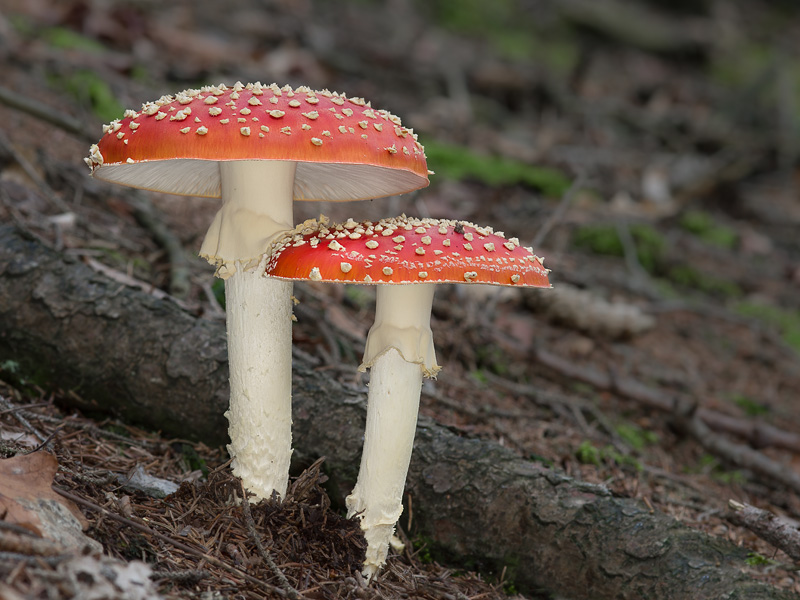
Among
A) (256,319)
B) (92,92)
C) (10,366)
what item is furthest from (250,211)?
(92,92)

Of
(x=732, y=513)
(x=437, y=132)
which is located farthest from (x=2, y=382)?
(x=437, y=132)

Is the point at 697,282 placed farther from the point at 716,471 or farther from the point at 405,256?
the point at 405,256

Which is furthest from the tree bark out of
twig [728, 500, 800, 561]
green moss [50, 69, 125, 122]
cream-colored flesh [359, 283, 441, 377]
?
green moss [50, 69, 125, 122]

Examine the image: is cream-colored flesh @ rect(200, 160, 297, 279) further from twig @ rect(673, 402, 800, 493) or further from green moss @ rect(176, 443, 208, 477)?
twig @ rect(673, 402, 800, 493)

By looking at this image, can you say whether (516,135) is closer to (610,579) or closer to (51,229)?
(51,229)

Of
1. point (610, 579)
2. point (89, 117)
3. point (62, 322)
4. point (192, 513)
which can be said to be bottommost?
point (610, 579)

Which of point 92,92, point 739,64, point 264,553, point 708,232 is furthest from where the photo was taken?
point 739,64
